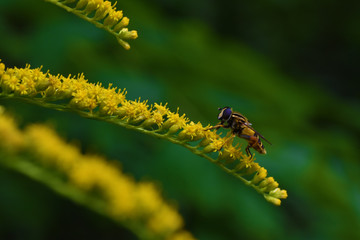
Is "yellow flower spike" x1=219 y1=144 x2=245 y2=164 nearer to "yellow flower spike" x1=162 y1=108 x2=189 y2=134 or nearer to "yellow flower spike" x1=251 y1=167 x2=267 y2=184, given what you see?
"yellow flower spike" x1=251 y1=167 x2=267 y2=184

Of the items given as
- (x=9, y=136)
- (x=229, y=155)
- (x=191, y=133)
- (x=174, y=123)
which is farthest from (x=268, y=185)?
(x=9, y=136)

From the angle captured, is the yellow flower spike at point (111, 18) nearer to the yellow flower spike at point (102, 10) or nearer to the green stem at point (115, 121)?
the yellow flower spike at point (102, 10)

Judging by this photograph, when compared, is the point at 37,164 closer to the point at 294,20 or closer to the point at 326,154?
the point at 326,154

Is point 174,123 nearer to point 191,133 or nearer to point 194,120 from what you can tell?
point 191,133

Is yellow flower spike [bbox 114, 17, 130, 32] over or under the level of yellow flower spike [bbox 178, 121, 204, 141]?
over

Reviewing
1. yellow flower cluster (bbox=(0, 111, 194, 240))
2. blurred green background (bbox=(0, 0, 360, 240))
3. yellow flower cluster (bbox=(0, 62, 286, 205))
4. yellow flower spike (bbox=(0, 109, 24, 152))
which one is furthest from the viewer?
blurred green background (bbox=(0, 0, 360, 240))

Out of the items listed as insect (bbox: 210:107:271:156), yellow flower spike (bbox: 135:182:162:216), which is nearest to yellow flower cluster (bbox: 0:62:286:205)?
insect (bbox: 210:107:271:156)
